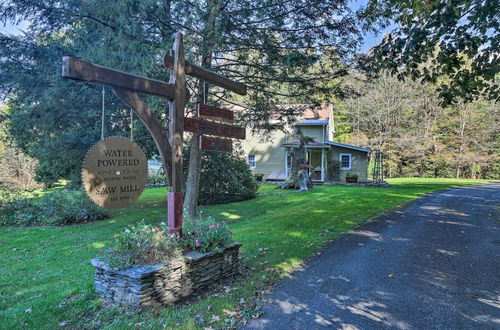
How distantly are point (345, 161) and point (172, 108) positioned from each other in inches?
816

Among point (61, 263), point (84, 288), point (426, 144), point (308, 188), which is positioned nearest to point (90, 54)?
A: point (61, 263)

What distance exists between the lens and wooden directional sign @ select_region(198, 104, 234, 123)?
191 inches

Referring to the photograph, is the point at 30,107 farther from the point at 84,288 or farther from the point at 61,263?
the point at 84,288

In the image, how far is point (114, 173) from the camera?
3637 mm

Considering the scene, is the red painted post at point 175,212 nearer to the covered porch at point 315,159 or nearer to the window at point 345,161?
the covered porch at point 315,159

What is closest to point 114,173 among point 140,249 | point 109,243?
point 140,249

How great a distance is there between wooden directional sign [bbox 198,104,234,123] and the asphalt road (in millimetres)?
2824

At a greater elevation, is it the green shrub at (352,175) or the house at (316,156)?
the house at (316,156)

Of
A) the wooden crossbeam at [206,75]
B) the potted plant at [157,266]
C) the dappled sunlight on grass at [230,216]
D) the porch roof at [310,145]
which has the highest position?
the porch roof at [310,145]

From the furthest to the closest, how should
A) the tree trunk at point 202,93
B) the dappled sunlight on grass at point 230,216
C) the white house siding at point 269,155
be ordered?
the white house siding at point 269,155 → the dappled sunlight on grass at point 230,216 → the tree trunk at point 202,93

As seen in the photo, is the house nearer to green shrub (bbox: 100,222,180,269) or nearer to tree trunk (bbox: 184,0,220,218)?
tree trunk (bbox: 184,0,220,218)

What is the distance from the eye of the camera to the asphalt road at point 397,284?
3525 millimetres

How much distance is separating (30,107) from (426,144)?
3082 centimetres

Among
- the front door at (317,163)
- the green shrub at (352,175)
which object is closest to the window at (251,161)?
the front door at (317,163)
